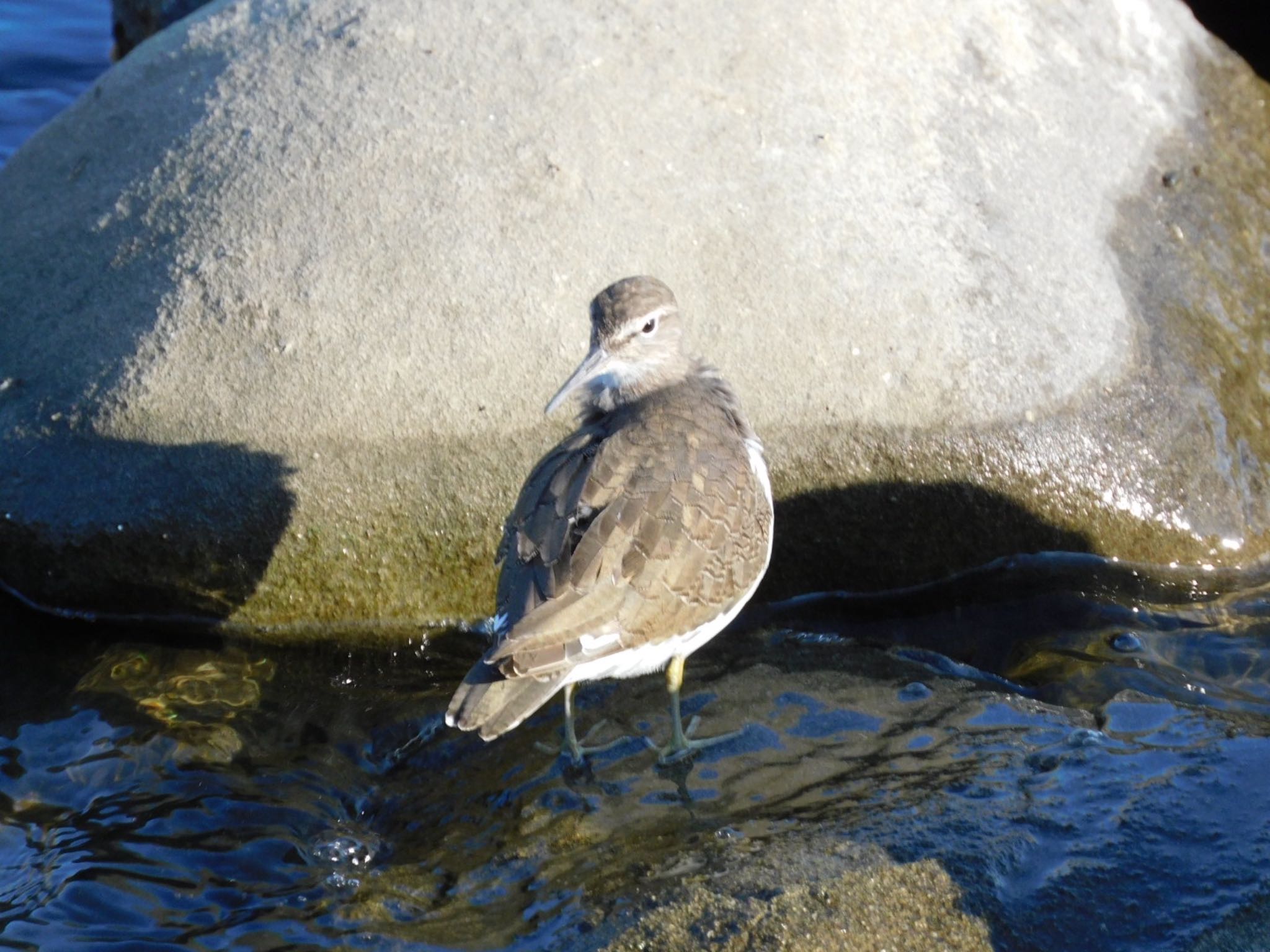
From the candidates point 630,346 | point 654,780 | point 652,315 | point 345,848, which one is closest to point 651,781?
point 654,780

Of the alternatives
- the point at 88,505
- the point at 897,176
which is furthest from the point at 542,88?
the point at 88,505

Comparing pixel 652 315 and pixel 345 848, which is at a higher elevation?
pixel 652 315

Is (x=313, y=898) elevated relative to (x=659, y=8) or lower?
lower

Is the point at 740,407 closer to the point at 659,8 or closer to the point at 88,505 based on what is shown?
the point at 659,8

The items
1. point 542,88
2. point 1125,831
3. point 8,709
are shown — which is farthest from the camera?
point 542,88

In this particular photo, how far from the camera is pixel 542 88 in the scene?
571 centimetres

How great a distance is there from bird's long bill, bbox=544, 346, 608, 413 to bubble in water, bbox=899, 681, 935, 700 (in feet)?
5.20

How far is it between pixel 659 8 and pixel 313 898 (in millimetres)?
4034

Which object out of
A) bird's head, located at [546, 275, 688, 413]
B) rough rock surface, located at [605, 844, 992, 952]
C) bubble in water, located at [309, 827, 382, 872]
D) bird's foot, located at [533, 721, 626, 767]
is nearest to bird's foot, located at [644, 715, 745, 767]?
bird's foot, located at [533, 721, 626, 767]

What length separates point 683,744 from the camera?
4.62 metres

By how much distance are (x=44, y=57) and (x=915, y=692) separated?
883 centimetres

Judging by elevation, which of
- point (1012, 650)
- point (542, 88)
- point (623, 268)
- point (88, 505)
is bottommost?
point (1012, 650)

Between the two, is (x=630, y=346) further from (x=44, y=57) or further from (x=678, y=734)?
(x=44, y=57)

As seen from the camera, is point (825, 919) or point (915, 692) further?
point (915, 692)
